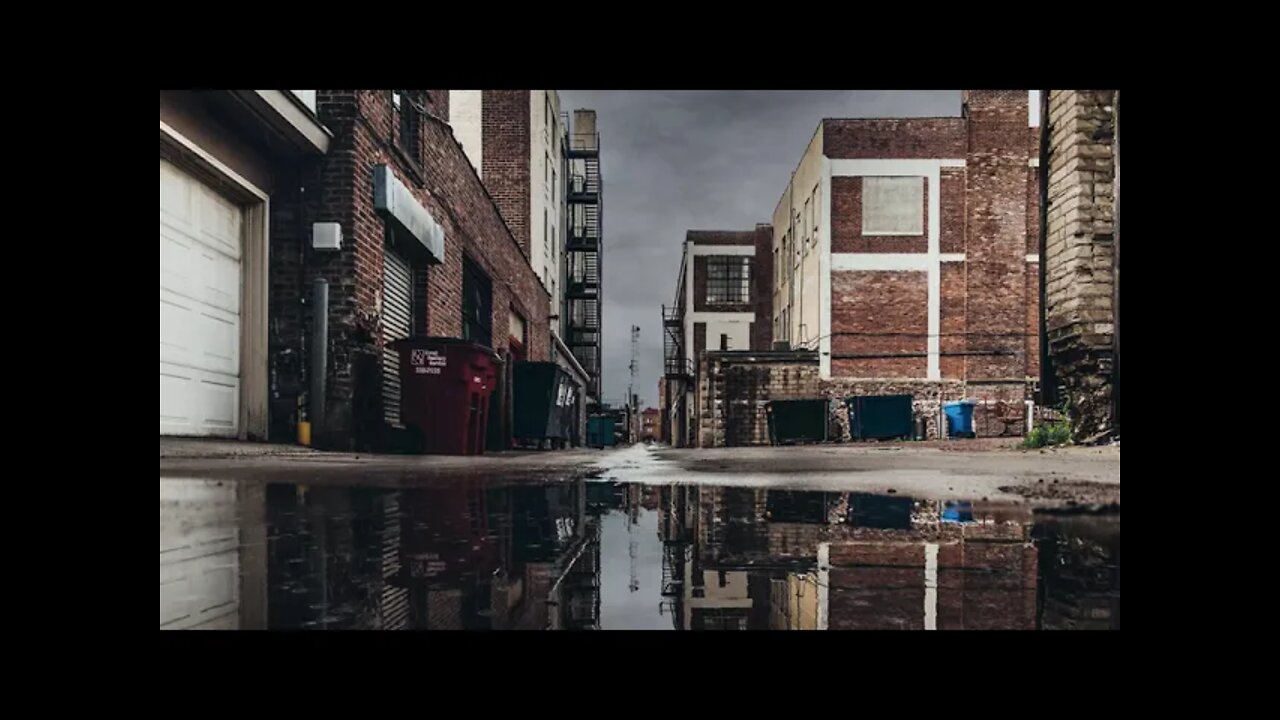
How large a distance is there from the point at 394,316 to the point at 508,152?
38.1 feet

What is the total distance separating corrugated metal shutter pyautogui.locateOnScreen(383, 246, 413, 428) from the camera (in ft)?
26.8

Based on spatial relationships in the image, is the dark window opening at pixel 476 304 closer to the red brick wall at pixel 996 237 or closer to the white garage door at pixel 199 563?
the white garage door at pixel 199 563

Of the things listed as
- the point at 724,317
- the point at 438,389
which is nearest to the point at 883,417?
the point at 438,389

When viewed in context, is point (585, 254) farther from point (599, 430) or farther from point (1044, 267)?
point (1044, 267)

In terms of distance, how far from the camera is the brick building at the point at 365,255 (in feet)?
23.1

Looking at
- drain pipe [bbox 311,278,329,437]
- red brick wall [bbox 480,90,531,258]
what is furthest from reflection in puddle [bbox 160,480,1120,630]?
red brick wall [bbox 480,90,531,258]

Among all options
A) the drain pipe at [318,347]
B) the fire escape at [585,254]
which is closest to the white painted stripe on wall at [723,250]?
the fire escape at [585,254]

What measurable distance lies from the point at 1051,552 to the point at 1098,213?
22.0ft

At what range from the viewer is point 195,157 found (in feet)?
18.8

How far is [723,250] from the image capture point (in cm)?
3691

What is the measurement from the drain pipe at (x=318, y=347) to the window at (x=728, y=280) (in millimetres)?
29956
